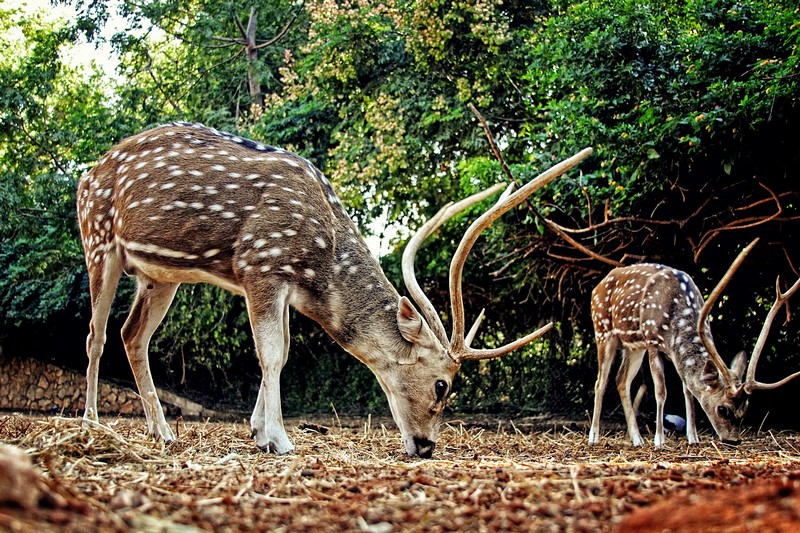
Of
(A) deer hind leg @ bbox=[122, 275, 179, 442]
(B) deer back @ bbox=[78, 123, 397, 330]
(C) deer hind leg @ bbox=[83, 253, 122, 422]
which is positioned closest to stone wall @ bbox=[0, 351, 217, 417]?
(A) deer hind leg @ bbox=[122, 275, 179, 442]

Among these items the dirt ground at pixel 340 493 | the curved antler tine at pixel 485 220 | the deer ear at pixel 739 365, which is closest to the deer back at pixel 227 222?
the curved antler tine at pixel 485 220

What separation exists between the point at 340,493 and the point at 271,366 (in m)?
2.17

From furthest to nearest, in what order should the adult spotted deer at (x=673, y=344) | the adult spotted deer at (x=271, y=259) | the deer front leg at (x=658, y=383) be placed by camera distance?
the deer front leg at (x=658, y=383), the adult spotted deer at (x=673, y=344), the adult spotted deer at (x=271, y=259)

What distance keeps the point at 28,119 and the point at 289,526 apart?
40.7 feet

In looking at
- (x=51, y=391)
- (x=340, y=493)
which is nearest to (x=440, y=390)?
(x=340, y=493)

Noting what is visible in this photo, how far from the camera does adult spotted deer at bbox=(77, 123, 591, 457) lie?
5.06 m

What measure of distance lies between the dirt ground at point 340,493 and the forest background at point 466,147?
3664 mm

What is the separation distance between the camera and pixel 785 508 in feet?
6.56

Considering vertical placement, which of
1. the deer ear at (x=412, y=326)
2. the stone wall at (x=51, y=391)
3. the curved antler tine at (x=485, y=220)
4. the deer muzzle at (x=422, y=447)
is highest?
the curved antler tine at (x=485, y=220)

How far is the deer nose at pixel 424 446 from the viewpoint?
5133 millimetres

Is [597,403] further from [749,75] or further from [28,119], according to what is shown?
[28,119]

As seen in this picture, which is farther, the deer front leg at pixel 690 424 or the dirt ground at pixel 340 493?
the deer front leg at pixel 690 424

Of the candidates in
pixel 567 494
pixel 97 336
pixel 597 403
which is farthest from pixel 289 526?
pixel 597 403

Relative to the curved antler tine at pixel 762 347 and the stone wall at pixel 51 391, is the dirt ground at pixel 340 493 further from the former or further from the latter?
the stone wall at pixel 51 391
